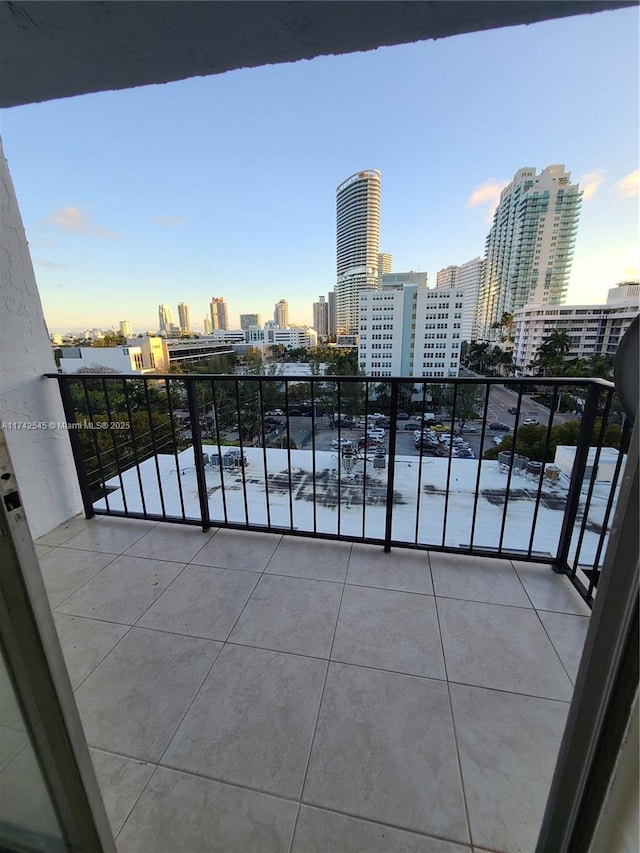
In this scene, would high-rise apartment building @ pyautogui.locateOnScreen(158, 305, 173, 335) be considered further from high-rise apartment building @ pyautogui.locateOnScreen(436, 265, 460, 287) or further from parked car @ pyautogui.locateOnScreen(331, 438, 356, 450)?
parked car @ pyautogui.locateOnScreen(331, 438, 356, 450)

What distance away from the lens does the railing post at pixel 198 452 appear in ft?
6.98

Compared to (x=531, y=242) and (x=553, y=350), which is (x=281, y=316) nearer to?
(x=531, y=242)

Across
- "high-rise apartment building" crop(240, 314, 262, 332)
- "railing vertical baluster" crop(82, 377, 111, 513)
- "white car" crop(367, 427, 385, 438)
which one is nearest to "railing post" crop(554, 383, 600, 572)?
"white car" crop(367, 427, 385, 438)

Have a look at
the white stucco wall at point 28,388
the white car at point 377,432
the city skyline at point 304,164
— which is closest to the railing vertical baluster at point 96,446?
the white stucco wall at point 28,388

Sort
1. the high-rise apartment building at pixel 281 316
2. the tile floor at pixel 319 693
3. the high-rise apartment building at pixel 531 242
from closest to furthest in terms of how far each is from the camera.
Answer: the tile floor at pixel 319 693 → the high-rise apartment building at pixel 531 242 → the high-rise apartment building at pixel 281 316

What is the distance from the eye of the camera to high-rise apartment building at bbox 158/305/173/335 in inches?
655

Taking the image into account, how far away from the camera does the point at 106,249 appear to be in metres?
12.2

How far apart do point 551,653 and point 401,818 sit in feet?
2.97

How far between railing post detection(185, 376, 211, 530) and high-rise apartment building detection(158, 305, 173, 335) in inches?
641

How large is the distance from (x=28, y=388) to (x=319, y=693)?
2.49 metres

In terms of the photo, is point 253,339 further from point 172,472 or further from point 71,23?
point 71,23

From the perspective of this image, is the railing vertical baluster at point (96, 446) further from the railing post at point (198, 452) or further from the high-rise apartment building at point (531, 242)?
the high-rise apartment building at point (531, 242)

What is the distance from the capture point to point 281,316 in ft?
68.4

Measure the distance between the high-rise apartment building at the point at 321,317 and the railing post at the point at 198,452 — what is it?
1838 centimetres
